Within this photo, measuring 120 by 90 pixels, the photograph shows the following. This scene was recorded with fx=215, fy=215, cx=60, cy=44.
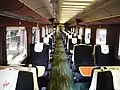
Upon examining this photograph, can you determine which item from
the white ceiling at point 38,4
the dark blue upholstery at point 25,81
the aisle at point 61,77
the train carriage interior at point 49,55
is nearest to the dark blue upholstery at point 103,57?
the train carriage interior at point 49,55

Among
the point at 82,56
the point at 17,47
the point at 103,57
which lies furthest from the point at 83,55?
the point at 17,47

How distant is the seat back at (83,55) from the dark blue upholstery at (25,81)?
3.30 m

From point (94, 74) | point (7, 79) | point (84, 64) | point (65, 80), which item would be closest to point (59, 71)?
point (65, 80)

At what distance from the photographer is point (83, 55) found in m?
5.96

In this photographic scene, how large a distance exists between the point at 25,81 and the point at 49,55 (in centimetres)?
387

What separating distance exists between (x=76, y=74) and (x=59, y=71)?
227 centimetres

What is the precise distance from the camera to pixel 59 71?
7902 mm

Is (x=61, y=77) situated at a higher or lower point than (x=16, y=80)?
lower

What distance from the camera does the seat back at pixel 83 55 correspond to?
590 cm

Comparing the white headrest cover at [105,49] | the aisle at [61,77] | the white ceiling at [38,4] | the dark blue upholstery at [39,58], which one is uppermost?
the white ceiling at [38,4]

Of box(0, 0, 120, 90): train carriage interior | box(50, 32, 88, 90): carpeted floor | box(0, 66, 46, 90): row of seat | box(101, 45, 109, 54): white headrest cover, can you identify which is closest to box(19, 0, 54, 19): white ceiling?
box(0, 0, 120, 90): train carriage interior

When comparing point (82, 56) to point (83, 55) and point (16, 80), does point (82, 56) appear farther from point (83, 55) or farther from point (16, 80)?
point (16, 80)

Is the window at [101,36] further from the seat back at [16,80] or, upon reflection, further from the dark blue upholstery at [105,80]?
the seat back at [16,80]

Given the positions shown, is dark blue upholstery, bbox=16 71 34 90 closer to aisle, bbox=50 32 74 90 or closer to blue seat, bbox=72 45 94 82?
blue seat, bbox=72 45 94 82
